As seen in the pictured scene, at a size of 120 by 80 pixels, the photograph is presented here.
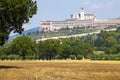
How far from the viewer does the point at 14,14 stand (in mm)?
56062

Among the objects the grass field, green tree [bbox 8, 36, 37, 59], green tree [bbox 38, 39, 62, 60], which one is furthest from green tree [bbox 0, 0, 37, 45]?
green tree [bbox 38, 39, 62, 60]

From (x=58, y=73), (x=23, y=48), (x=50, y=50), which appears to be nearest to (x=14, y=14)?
(x=58, y=73)

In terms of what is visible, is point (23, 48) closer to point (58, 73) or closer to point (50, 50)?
point (50, 50)

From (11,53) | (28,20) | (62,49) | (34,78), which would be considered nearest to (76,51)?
(62,49)

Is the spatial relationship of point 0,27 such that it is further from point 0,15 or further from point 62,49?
point 62,49

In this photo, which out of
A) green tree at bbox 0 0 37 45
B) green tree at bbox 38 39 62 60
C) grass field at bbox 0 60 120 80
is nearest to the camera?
grass field at bbox 0 60 120 80

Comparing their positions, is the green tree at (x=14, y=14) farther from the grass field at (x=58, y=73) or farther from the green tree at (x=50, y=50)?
the green tree at (x=50, y=50)

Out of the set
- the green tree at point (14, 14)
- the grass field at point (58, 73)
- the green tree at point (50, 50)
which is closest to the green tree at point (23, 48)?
the green tree at point (50, 50)

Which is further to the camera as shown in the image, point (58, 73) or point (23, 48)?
point (23, 48)

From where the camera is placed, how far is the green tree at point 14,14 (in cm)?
5487

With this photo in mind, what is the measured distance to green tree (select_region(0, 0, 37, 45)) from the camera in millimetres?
54872

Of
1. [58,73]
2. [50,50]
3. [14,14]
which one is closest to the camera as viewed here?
[58,73]

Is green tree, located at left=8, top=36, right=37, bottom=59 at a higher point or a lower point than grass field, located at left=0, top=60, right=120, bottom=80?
higher

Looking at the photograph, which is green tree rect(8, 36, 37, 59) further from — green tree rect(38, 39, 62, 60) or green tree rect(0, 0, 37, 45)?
green tree rect(0, 0, 37, 45)
